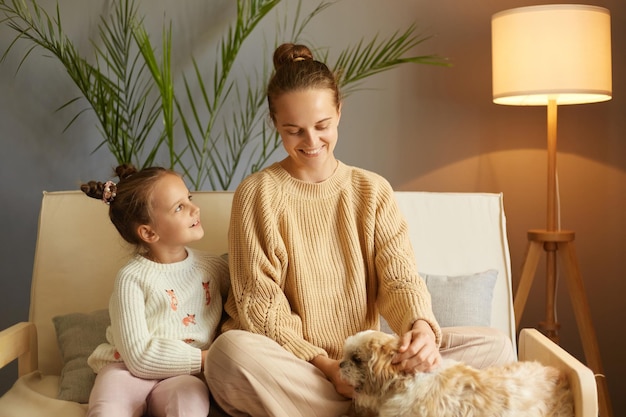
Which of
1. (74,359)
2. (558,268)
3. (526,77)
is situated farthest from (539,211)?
(74,359)

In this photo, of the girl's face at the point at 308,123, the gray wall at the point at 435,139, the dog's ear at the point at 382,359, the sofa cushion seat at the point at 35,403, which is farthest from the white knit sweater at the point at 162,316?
the gray wall at the point at 435,139

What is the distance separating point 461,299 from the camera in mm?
2025

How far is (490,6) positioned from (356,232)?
1359mm

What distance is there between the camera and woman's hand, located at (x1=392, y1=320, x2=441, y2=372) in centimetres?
146

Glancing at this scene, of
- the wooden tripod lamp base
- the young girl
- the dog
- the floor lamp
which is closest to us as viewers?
the dog

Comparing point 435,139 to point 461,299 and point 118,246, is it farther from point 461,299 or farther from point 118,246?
point 118,246

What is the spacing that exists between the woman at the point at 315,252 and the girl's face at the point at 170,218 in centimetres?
11

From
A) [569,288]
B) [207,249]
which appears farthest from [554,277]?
[207,249]

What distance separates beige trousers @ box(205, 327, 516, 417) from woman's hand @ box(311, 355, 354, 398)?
16 millimetres

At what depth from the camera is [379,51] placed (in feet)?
9.37

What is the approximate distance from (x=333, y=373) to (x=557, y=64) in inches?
50.5

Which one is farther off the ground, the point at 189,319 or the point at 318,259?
the point at 318,259

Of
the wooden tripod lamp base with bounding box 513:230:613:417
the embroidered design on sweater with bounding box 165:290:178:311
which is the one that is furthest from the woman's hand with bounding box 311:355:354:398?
the wooden tripod lamp base with bounding box 513:230:613:417

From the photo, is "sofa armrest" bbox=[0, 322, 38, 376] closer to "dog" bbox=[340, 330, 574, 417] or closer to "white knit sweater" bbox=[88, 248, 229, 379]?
"white knit sweater" bbox=[88, 248, 229, 379]
